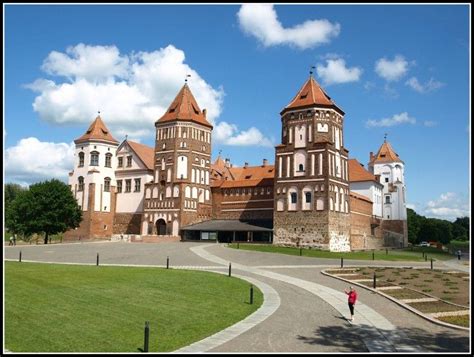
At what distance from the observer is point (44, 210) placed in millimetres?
60500

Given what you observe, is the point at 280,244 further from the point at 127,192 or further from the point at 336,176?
the point at 127,192

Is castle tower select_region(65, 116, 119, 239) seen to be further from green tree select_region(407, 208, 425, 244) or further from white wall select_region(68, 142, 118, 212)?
green tree select_region(407, 208, 425, 244)

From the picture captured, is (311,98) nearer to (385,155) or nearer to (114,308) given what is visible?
(385,155)

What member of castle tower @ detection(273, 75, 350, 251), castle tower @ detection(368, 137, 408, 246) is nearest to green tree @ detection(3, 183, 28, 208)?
castle tower @ detection(273, 75, 350, 251)

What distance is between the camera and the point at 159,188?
6694cm

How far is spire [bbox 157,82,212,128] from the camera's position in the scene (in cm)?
6740

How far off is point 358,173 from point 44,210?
5080 centimetres

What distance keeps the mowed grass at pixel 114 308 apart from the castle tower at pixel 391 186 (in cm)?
6360

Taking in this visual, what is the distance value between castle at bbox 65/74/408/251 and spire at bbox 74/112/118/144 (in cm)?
17

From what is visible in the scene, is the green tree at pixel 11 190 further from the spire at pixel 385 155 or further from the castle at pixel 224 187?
the spire at pixel 385 155

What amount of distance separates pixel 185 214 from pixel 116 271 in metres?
37.0

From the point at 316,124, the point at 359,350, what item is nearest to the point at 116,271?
the point at 359,350

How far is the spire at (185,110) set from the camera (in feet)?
221

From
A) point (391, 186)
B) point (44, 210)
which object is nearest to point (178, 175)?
point (44, 210)
